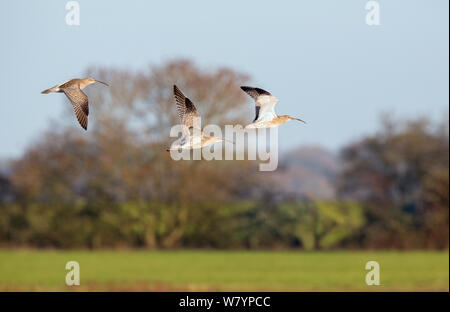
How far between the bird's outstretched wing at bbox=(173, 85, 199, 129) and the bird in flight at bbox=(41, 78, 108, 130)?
2.56ft

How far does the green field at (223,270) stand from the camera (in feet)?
76.5

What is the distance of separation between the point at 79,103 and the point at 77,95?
20 cm

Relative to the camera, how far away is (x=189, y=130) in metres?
7.69

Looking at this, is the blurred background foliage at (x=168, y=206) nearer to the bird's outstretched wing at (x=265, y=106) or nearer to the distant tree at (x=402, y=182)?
the distant tree at (x=402, y=182)

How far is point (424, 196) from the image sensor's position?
39312 mm

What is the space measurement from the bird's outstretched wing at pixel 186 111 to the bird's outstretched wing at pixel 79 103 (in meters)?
0.82

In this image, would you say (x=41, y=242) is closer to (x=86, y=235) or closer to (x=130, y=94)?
(x=86, y=235)

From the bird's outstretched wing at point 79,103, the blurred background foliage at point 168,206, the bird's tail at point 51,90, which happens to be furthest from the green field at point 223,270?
the bird's tail at point 51,90

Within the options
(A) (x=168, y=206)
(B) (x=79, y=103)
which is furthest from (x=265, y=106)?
(A) (x=168, y=206)

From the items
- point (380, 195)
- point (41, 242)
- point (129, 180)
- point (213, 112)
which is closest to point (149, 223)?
point (129, 180)

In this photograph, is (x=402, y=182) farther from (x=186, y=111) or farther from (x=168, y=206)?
(x=186, y=111)
